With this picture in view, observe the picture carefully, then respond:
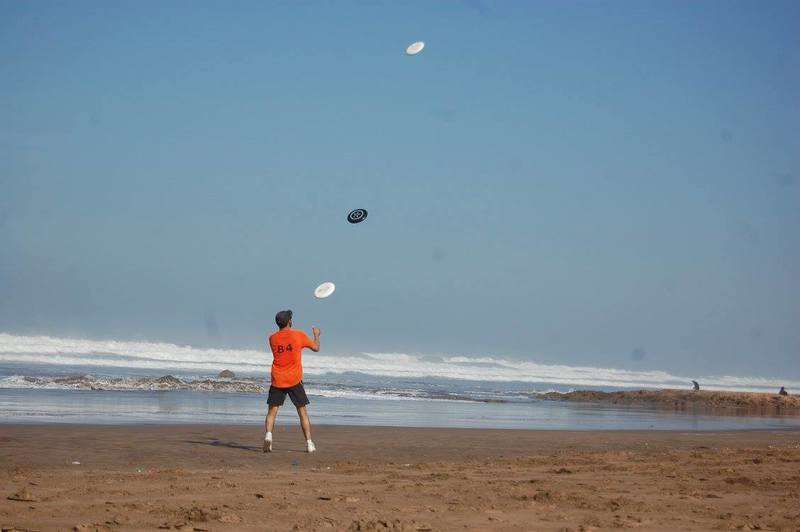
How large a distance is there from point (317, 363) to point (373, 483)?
4997cm

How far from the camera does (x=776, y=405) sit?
111 feet

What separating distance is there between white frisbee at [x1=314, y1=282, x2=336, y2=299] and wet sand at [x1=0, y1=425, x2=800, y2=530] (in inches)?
88.0

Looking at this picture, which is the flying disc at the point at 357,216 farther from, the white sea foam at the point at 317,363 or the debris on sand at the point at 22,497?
the white sea foam at the point at 317,363

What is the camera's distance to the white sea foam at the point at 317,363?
4948 centimetres

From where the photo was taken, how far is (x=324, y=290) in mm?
14922

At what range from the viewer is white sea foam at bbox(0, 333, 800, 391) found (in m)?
49.5

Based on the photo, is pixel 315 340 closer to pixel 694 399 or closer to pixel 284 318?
pixel 284 318

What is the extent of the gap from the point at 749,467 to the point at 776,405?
25418mm

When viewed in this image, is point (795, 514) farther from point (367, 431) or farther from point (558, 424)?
point (558, 424)

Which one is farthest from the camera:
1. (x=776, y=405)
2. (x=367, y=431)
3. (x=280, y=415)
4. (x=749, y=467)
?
(x=776, y=405)

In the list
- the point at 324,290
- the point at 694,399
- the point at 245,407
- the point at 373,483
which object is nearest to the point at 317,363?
the point at 694,399

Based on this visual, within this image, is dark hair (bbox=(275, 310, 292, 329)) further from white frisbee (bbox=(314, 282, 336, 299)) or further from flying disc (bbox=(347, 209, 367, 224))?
flying disc (bbox=(347, 209, 367, 224))

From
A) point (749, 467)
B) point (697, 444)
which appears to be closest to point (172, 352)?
point (697, 444)

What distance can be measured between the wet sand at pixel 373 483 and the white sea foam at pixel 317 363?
33081mm
